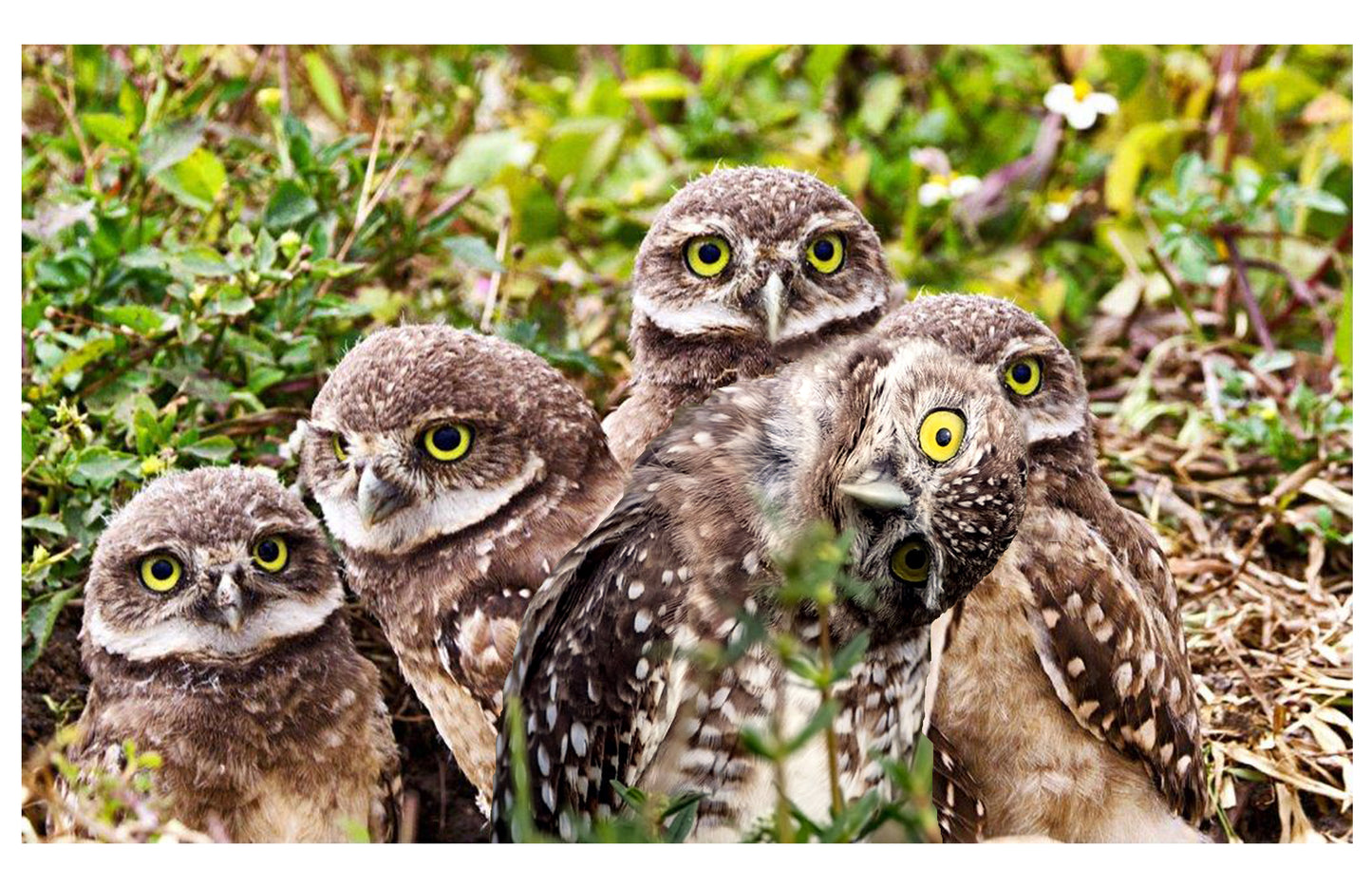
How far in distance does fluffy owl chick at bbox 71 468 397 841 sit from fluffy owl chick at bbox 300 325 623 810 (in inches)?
4.3

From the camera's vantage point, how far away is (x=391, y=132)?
110 inches

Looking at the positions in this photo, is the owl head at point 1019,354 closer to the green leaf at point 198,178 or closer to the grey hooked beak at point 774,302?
the grey hooked beak at point 774,302

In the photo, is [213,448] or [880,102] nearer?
[213,448]

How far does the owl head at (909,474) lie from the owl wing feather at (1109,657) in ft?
1.45

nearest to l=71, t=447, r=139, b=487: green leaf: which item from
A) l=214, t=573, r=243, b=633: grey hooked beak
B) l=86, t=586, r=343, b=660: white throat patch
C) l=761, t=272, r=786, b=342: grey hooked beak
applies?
l=86, t=586, r=343, b=660: white throat patch

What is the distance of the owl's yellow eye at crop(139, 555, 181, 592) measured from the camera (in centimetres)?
213

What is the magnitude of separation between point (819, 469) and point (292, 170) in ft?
4.88

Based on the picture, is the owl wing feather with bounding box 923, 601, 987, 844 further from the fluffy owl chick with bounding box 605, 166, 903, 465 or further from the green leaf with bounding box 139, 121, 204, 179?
the green leaf with bounding box 139, 121, 204, 179

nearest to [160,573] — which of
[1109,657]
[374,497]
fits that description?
[374,497]

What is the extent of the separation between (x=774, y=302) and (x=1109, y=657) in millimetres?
695

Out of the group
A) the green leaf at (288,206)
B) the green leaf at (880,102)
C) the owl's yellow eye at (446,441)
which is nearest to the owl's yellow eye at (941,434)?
the owl's yellow eye at (446,441)

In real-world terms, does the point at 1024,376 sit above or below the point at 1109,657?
above

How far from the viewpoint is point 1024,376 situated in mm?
2146

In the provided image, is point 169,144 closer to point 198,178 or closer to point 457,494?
point 198,178
